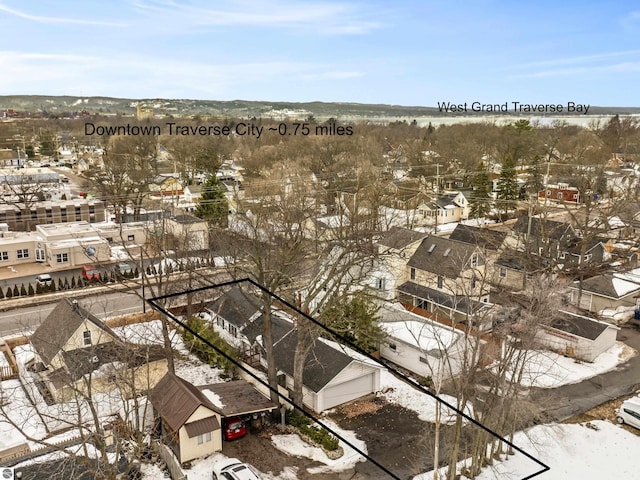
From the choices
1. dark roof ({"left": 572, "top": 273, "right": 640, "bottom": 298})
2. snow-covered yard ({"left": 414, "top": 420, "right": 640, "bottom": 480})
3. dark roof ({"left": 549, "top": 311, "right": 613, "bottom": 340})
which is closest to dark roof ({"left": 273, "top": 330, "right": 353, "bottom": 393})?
snow-covered yard ({"left": 414, "top": 420, "right": 640, "bottom": 480})

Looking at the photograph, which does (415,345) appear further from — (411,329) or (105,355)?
(105,355)

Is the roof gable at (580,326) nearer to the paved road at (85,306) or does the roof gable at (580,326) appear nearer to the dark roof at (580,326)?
the dark roof at (580,326)

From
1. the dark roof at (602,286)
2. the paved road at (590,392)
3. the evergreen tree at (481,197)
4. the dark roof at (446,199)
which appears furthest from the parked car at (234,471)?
the evergreen tree at (481,197)

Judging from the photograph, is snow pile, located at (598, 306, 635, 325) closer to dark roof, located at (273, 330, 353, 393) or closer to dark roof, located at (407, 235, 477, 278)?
dark roof, located at (407, 235, 477, 278)

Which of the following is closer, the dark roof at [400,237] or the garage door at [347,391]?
the garage door at [347,391]

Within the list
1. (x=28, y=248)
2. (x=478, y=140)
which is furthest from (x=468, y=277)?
(x=478, y=140)

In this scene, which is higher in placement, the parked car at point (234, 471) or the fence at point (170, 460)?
the parked car at point (234, 471)
